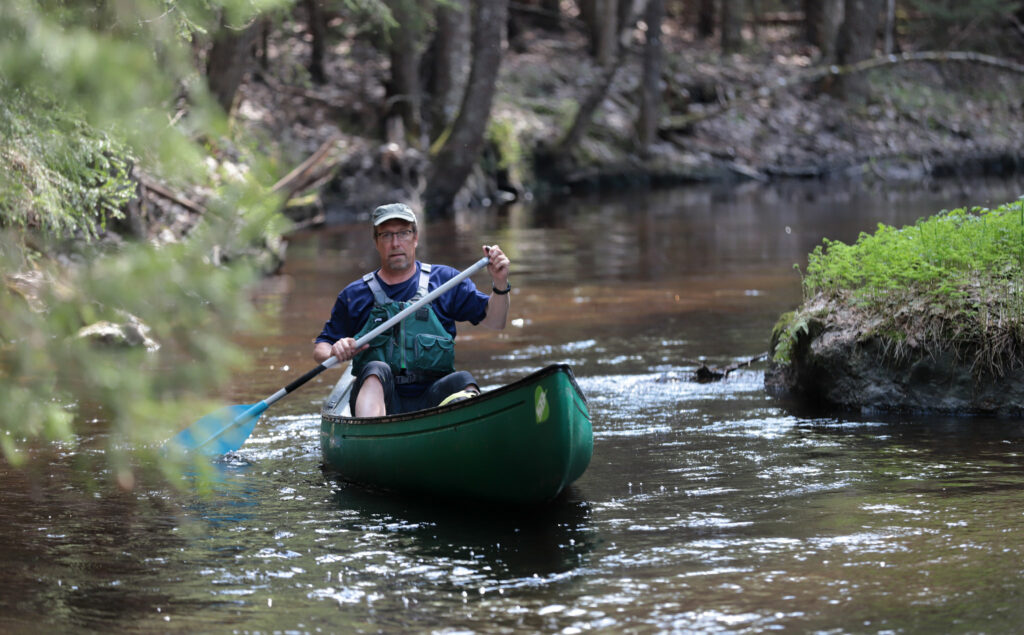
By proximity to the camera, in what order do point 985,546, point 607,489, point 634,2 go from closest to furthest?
point 985,546 < point 607,489 < point 634,2

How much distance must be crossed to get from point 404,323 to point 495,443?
126 centimetres

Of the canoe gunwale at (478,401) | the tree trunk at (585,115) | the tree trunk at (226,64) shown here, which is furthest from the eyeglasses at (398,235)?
the tree trunk at (585,115)

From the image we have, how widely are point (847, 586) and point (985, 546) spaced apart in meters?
0.77

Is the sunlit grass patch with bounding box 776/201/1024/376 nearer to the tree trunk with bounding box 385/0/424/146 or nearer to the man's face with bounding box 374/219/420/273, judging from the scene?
the man's face with bounding box 374/219/420/273

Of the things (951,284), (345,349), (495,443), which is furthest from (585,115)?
(495,443)

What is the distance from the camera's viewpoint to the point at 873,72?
36.5 metres

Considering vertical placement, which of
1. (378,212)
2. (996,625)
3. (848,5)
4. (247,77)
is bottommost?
(996,625)

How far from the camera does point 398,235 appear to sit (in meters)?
6.45

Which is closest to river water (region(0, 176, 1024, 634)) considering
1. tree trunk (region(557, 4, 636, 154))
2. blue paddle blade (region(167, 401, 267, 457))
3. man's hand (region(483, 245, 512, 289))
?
blue paddle blade (region(167, 401, 267, 457))

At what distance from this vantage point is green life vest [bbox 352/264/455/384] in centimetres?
646

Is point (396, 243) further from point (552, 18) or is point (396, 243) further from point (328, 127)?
point (552, 18)

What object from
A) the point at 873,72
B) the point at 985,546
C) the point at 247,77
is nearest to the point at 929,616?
the point at 985,546

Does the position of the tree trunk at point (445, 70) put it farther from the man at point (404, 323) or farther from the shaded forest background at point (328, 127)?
the man at point (404, 323)

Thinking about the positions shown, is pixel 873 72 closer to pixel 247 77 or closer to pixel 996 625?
pixel 247 77
